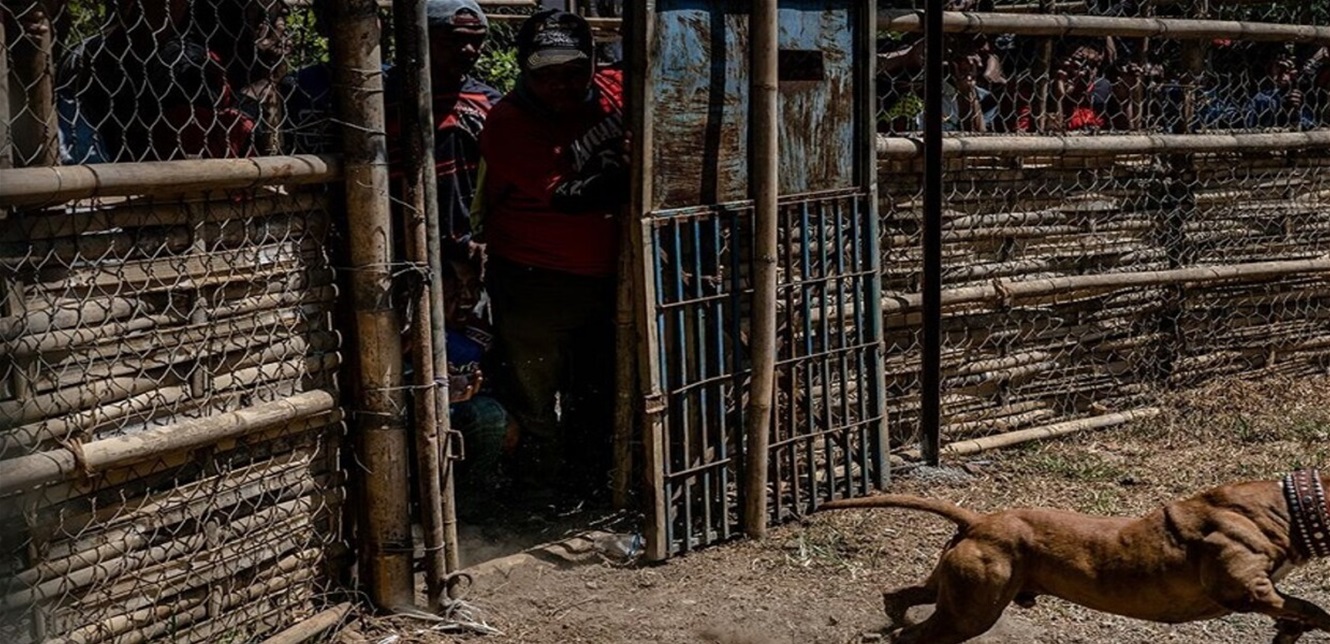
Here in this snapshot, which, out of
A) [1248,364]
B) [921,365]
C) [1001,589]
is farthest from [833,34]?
[1248,364]

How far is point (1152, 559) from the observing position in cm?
451

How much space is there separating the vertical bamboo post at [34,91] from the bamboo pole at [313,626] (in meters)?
1.64

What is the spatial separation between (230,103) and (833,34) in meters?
2.58

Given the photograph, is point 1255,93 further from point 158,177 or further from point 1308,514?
point 158,177

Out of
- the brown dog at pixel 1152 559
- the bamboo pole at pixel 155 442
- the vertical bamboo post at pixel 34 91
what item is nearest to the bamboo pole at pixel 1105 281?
the brown dog at pixel 1152 559

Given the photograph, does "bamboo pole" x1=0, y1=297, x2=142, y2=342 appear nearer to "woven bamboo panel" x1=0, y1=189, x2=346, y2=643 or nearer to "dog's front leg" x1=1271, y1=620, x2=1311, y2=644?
"woven bamboo panel" x1=0, y1=189, x2=346, y2=643

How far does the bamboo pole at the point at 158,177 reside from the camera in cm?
377

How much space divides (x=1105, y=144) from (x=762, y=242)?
261 centimetres

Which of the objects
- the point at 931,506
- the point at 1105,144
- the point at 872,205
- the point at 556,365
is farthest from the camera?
the point at 1105,144

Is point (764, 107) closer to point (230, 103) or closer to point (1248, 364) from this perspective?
point (230, 103)

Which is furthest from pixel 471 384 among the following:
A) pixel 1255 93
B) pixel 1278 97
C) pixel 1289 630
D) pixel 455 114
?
pixel 1278 97

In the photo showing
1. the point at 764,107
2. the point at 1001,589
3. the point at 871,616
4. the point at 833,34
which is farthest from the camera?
the point at 833,34

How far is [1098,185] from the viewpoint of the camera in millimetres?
7906

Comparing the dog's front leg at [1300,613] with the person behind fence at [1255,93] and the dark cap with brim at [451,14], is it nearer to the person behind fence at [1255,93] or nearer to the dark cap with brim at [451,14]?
the dark cap with brim at [451,14]
